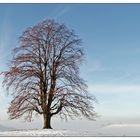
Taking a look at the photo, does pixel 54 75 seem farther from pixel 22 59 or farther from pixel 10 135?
pixel 10 135

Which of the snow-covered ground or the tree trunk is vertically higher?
the tree trunk

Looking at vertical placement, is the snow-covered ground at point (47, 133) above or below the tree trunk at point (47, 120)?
below

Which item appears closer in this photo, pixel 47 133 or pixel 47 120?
pixel 47 133

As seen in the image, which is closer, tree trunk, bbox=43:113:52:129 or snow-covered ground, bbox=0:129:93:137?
snow-covered ground, bbox=0:129:93:137

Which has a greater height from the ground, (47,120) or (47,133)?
(47,120)

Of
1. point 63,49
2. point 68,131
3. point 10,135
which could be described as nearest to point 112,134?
point 68,131

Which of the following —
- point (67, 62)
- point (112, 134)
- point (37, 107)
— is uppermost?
point (67, 62)

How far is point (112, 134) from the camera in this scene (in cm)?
2842

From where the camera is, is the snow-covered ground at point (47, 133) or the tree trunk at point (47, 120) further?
the tree trunk at point (47, 120)

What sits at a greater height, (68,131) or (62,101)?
(62,101)

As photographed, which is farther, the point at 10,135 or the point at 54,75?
the point at 54,75
